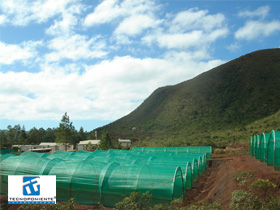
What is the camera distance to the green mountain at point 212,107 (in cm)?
6297

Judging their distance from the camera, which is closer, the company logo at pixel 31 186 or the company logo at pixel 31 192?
the company logo at pixel 31 192

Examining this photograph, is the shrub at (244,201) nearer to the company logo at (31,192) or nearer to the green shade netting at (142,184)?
the green shade netting at (142,184)

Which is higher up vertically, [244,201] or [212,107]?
[212,107]

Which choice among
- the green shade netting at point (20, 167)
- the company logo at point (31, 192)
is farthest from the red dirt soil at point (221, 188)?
the green shade netting at point (20, 167)

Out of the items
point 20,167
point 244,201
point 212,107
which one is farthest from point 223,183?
point 212,107

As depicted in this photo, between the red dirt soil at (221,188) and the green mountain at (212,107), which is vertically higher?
the green mountain at (212,107)

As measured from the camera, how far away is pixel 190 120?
72.4m

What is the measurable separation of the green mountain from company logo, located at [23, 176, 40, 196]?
4014 centimetres

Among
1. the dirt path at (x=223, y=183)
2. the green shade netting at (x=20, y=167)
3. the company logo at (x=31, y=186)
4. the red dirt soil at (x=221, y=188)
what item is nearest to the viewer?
the company logo at (x=31, y=186)

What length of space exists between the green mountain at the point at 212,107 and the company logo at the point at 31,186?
40.1 m

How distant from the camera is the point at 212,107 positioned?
76.5 m

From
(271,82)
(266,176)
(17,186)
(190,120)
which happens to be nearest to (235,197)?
(266,176)

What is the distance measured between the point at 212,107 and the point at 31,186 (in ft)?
233

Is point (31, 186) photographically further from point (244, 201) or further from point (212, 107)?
point (212, 107)
